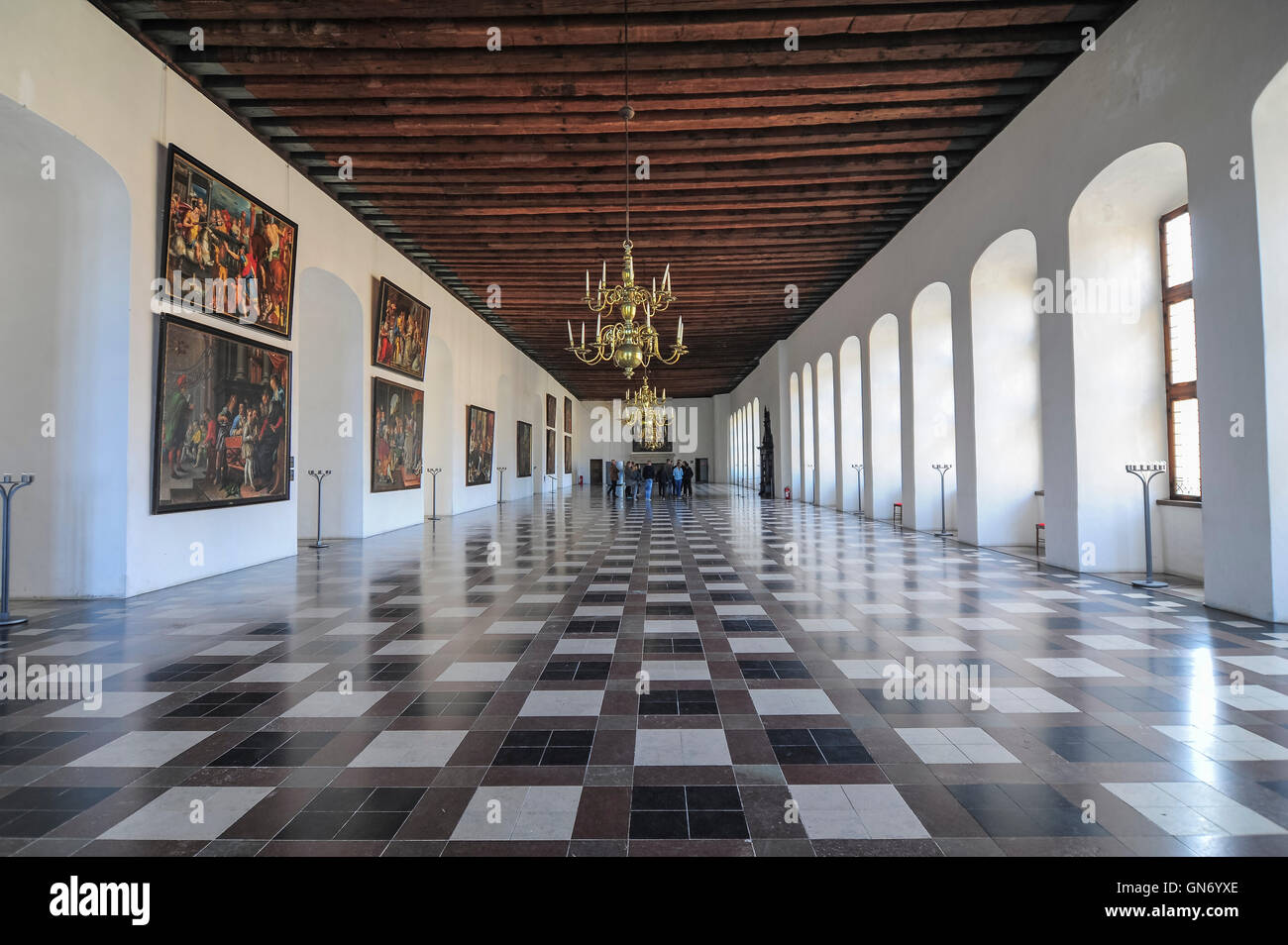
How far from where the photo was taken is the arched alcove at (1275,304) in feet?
15.1

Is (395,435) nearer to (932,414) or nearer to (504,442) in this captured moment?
(504,442)

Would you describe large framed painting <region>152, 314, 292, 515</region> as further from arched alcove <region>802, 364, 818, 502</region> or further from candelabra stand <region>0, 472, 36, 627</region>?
arched alcove <region>802, 364, 818, 502</region>

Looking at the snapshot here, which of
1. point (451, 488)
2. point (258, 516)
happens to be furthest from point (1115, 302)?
point (451, 488)

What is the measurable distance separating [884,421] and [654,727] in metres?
11.4

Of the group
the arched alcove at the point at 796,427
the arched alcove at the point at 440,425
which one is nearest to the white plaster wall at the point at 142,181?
the arched alcove at the point at 440,425

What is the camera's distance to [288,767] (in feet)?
8.50

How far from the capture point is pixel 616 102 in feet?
23.7

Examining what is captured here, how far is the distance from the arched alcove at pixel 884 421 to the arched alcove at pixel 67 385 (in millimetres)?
11519

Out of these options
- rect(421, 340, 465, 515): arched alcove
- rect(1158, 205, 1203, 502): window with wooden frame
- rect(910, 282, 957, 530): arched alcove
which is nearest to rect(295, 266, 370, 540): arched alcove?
rect(421, 340, 465, 515): arched alcove

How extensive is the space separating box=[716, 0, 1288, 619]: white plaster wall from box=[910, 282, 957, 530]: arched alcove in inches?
111

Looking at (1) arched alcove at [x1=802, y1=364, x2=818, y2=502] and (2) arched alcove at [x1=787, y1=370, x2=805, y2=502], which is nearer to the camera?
(1) arched alcove at [x1=802, y1=364, x2=818, y2=502]

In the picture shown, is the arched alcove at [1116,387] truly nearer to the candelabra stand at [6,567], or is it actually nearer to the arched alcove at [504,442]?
the candelabra stand at [6,567]

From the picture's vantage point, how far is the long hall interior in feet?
8.05
